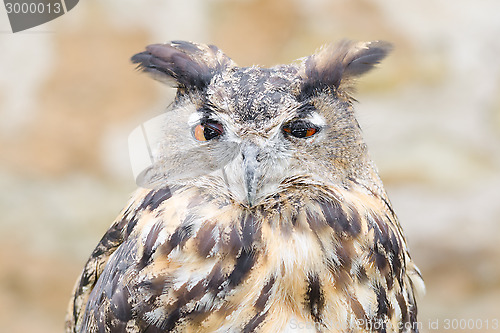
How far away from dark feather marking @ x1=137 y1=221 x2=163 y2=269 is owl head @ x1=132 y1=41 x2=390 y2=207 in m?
0.09

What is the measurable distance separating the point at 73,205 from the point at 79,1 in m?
0.75

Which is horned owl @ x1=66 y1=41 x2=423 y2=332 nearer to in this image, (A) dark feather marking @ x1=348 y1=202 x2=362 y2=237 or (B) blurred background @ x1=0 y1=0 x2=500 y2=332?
(A) dark feather marking @ x1=348 y1=202 x2=362 y2=237

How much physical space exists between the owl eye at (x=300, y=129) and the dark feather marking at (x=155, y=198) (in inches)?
9.9

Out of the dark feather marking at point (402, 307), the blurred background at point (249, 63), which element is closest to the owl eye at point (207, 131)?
the dark feather marking at point (402, 307)

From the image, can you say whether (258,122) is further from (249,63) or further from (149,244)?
(249,63)

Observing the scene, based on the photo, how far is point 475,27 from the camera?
206 cm

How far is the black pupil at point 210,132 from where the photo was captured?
932 millimetres

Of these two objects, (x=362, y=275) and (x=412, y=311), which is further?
(x=412, y=311)

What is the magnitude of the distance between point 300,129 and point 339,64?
155 mm

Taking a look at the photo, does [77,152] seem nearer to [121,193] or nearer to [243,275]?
[121,193]

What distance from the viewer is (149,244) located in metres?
0.97

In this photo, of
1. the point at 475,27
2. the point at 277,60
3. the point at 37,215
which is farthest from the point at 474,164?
the point at 37,215

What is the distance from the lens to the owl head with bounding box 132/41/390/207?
0.90 metres

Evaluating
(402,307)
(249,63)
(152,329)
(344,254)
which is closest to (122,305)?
(152,329)
